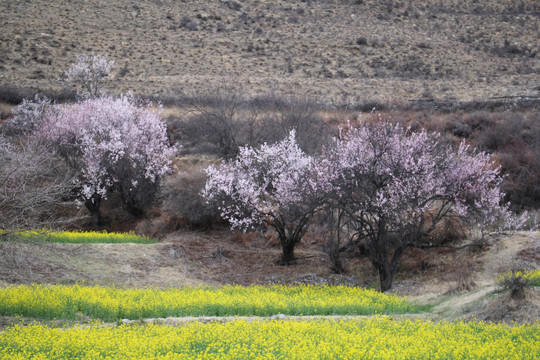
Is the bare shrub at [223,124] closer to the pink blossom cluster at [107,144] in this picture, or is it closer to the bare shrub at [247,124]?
the bare shrub at [247,124]

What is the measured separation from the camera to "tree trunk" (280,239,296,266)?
21.7m

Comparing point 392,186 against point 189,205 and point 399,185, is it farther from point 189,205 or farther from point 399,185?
point 189,205

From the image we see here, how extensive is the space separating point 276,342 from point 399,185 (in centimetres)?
913

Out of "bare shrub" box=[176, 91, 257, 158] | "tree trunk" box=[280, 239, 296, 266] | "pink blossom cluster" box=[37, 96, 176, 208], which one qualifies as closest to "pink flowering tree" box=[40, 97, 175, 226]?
"pink blossom cluster" box=[37, 96, 176, 208]

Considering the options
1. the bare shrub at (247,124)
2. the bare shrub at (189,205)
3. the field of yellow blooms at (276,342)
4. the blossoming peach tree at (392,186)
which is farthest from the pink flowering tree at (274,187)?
the field of yellow blooms at (276,342)

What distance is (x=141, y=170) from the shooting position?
29.5 metres

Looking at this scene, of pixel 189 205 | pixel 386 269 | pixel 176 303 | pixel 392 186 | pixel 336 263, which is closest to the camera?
pixel 176 303

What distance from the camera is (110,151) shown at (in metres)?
29.1

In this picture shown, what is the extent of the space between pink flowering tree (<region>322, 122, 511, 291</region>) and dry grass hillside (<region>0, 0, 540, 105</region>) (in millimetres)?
24327

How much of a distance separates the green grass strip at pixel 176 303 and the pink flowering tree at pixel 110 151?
14.5 m

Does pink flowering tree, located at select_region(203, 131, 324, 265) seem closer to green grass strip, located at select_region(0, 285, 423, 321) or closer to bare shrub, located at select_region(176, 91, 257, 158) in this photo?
green grass strip, located at select_region(0, 285, 423, 321)

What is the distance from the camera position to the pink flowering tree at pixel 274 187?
1942 centimetres

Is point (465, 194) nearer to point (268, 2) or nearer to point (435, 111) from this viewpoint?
point (435, 111)

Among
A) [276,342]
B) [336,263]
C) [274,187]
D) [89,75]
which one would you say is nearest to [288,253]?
[336,263]
